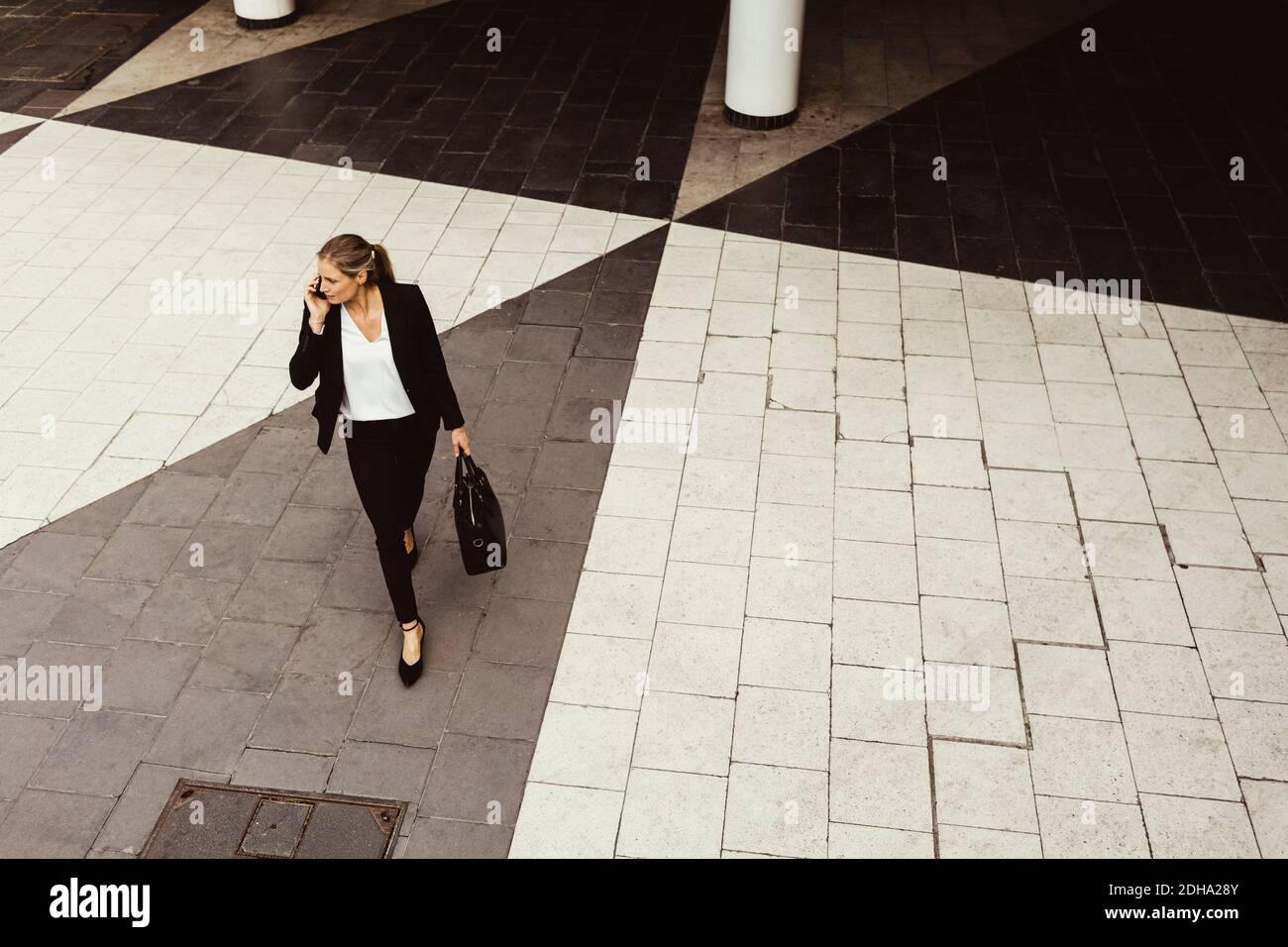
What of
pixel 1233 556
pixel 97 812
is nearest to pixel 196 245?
pixel 97 812

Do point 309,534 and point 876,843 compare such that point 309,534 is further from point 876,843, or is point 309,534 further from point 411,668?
point 876,843

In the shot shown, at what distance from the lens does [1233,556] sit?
569 centimetres

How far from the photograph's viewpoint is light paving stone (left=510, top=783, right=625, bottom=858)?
444 centimetres

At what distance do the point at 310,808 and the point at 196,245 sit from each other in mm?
5282

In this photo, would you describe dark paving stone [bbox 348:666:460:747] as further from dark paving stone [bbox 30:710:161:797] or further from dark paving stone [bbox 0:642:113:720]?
dark paving stone [bbox 0:642:113:720]

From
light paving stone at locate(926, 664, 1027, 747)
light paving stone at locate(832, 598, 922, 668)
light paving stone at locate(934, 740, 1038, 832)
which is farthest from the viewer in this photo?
light paving stone at locate(832, 598, 922, 668)

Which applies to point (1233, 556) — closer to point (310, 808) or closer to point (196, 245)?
point (310, 808)

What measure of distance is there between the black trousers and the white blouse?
2.1 inches

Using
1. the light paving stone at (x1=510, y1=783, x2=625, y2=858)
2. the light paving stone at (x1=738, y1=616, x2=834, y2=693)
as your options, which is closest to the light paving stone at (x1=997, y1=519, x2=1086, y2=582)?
the light paving stone at (x1=738, y1=616, x2=834, y2=693)

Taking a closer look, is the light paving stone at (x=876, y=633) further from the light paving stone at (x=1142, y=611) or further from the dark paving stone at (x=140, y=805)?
the dark paving stone at (x=140, y=805)

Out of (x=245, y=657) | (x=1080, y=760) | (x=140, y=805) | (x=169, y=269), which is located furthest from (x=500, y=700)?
(x=169, y=269)

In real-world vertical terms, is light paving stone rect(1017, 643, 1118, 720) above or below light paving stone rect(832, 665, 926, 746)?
above

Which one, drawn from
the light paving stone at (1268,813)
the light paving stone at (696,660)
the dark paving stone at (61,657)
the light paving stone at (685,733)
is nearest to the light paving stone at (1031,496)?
the light paving stone at (1268,813)

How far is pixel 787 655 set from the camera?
5.21 metres
